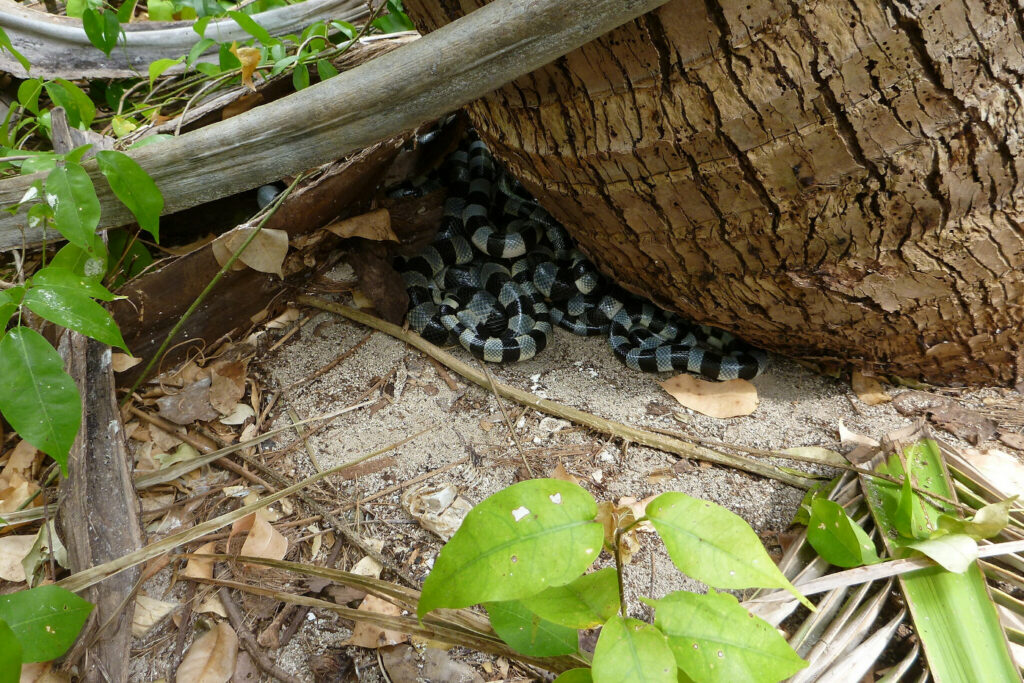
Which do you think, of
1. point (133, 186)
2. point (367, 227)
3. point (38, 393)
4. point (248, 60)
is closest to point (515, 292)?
point (367, 227)

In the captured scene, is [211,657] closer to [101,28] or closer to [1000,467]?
[1000,467]

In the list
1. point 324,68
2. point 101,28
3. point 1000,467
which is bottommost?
point 1000,467

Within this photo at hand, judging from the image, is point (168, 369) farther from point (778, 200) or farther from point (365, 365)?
point (778, 200)

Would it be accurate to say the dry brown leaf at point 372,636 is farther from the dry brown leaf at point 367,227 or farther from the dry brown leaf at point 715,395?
the dry brown leaf at point 367,227

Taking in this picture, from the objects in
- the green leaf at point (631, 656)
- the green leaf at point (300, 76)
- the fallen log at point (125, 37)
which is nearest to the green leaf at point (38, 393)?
the green leaf at point (631, 656)

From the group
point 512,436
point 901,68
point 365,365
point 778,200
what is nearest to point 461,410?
point 512,436

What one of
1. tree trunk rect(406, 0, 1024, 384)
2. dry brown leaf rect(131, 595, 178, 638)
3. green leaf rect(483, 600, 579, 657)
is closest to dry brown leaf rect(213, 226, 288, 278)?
tree trunk rect(406, 0, 1024, 384)
